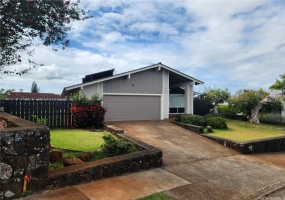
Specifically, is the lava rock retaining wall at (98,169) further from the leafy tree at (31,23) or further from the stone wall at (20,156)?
the leafy tree at (31,23)

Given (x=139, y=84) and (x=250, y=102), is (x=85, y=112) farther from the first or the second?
(x=250, y=102)

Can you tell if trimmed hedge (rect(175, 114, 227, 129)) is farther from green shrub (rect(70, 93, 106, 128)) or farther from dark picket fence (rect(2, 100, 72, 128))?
dark picket fence (rect(2, 100, 72, 128))

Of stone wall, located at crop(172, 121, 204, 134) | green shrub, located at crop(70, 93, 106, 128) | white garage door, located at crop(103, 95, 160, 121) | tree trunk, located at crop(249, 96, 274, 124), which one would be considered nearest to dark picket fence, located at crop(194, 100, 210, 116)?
tree trunk, located at crop(249, 96, 274, 124)

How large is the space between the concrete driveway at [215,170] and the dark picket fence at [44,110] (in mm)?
5123

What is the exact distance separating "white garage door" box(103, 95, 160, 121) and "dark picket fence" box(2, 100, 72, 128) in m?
2.72

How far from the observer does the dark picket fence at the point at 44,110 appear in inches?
444

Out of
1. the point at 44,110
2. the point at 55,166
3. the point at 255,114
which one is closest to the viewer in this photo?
the point at 55,166

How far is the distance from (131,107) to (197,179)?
9982 mm

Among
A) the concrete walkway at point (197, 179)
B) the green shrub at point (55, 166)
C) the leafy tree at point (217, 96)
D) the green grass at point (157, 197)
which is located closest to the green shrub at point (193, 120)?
the concrete walkway at point (197, 179)

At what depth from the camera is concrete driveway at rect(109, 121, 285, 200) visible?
15.5 feet

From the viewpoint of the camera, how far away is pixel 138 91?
49.9 feet

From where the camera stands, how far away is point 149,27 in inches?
468

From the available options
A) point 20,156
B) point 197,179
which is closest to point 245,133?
point 197,179

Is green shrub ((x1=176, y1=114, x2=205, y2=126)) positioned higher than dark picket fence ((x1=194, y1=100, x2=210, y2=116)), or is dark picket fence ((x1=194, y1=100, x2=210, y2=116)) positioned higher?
dark picket fence ((x1=194, y1=100, x2=210, y2=116))
